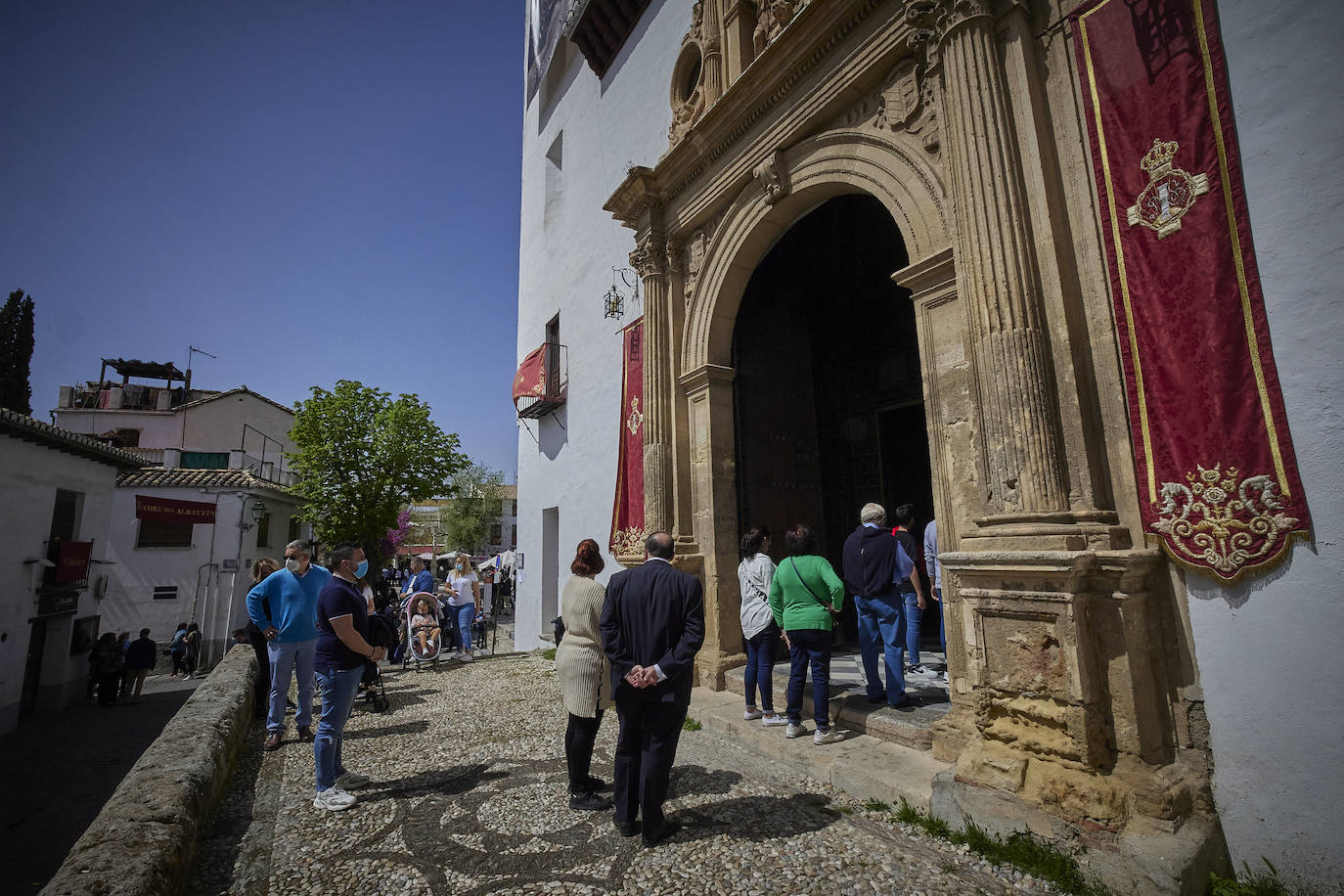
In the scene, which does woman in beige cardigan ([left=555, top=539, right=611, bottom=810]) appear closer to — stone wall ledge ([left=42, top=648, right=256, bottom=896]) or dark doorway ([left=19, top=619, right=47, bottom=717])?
stone wall ledge ([left=42, top=648, right=256, bottom=896])

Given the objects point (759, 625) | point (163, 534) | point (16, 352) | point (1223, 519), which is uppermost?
point (16, 352)

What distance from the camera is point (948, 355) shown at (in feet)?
13.7

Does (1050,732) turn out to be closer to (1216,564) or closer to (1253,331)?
(1216,564)

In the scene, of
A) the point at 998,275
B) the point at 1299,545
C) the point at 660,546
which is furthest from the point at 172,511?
the point at 1299,545

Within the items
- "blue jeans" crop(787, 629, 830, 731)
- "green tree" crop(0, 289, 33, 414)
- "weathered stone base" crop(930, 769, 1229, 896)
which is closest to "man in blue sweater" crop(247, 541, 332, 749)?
"blue jeans" crop(787, 629, 830, 731)

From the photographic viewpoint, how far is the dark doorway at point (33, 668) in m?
12.7

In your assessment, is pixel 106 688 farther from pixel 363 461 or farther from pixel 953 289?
pixel 953 289

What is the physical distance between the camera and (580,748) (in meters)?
3.58

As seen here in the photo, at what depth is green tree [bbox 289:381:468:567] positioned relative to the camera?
56.4 feet

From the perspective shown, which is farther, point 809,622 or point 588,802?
point 809,622

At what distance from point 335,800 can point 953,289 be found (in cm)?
519

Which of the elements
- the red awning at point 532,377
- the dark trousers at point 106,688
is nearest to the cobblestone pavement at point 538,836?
the red awning at point 532,377

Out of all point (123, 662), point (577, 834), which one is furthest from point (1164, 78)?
point (123, 662)

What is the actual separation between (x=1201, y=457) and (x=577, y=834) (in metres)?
3.69
